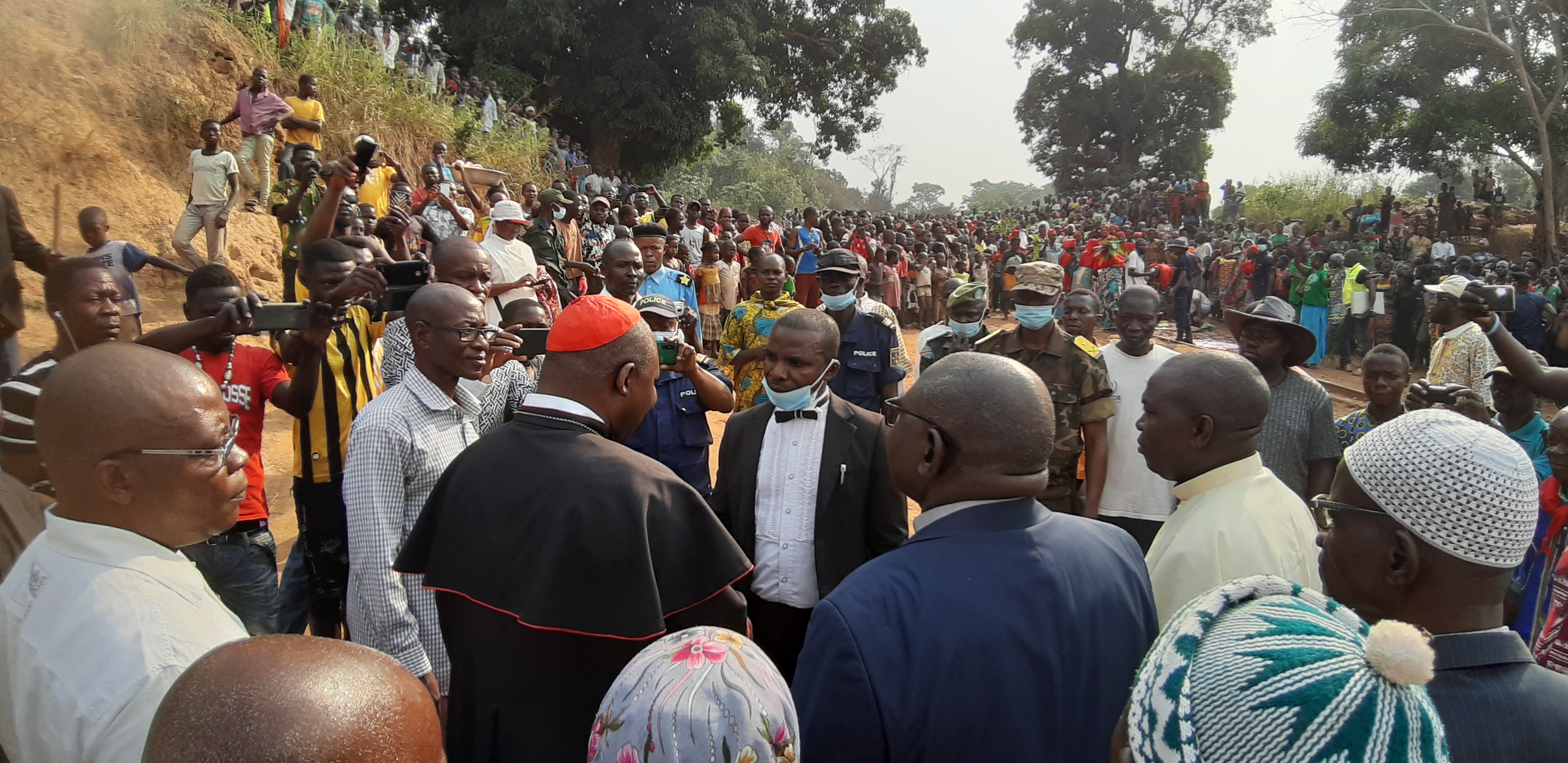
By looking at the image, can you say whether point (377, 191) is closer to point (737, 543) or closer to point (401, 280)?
point (401, 280)

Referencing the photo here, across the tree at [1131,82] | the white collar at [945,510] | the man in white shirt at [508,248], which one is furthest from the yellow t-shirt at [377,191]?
the tree at [1131,82]

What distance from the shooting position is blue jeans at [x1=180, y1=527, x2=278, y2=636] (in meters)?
3.14

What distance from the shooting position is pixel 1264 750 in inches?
43.1

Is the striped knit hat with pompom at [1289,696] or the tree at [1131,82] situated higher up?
the tree at [1131,82]

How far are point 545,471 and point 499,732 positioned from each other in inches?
26.3

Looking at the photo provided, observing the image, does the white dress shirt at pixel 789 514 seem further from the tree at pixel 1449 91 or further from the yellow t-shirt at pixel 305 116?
the tree at pixel 1449 91

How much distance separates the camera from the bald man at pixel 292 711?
1.02 m

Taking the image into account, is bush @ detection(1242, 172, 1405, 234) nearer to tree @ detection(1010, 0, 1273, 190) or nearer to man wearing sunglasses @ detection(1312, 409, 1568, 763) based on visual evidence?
tree @ detection(1010, 0, 1273, 190)

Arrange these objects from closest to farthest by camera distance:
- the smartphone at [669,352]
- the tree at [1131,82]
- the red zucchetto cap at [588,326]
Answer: the red zucchetto cap at [588,326], the smartphone at [669,352], the tree at [1131,82]

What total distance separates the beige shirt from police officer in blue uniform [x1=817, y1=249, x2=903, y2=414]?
269 centimetres

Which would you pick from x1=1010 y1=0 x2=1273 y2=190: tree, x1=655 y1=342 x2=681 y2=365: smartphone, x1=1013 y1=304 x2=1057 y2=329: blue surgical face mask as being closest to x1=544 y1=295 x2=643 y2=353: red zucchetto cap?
x1=655 y1=342 x2=681 y2=365: smartphone

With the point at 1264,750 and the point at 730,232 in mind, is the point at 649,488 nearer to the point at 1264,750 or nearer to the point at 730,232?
the point at 1264,750

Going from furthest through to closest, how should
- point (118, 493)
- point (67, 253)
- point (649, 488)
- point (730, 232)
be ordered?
1. point (730, 232)
2. point (67, 253)
3. point (649, 488)
4. point (118, 493)

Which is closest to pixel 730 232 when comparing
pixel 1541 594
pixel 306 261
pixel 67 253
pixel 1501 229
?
pixel 67 253
